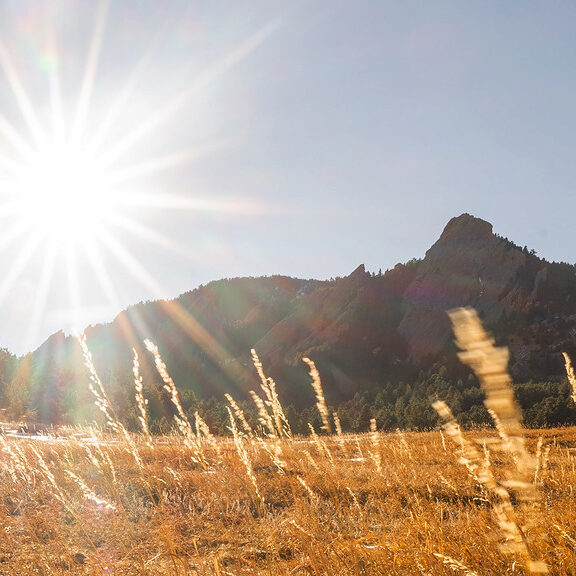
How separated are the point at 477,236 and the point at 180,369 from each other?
→ 6708 centimetres

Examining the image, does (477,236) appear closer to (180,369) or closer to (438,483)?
(180,369)

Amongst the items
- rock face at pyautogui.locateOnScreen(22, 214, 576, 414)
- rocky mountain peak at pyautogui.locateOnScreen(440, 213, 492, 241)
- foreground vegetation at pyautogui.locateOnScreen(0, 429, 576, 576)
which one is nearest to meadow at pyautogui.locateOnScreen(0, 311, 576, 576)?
foreground vegetation at pyautogui.locateOnScreen(0, 429, 576, 576)

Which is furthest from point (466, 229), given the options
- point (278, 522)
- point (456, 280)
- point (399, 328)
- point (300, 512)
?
point (300, 512)

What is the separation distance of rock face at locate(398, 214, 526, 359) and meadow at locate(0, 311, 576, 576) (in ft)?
227

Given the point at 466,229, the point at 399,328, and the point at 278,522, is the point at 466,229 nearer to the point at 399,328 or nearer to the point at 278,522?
the point at 399,328

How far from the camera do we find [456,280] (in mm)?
80625

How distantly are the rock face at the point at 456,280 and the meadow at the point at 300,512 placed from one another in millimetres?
69164

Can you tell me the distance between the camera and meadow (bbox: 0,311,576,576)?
6.92ft

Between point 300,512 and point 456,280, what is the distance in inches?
3242

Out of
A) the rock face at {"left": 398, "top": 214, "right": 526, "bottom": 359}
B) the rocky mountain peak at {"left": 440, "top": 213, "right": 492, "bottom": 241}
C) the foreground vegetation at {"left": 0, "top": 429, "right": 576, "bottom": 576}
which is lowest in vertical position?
the foreground vegetation at {"left": 0, "top": 429, "right": 576, "bottom": 576}

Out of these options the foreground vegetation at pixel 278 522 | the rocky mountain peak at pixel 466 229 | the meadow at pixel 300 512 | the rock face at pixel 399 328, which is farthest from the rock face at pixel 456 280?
the meadow at pixel 300 512

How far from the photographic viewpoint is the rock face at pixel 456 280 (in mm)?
73938

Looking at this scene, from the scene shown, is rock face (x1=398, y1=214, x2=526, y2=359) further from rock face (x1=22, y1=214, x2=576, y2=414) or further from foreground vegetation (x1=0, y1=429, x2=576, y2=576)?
foreground vegetation (x1=0, y1=429, x2=576, y2=576)

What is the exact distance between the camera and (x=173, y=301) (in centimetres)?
14150
